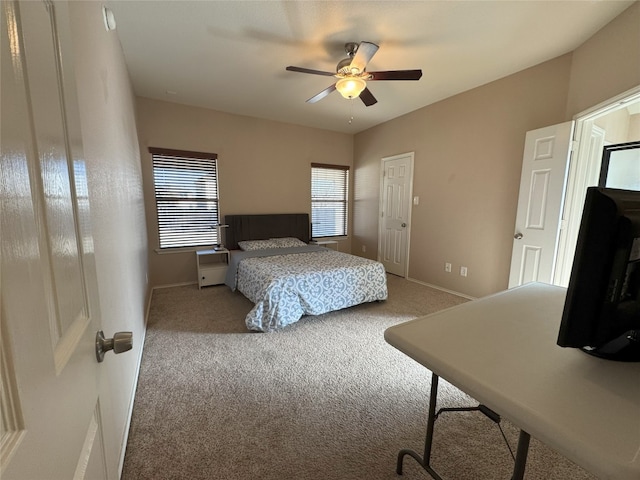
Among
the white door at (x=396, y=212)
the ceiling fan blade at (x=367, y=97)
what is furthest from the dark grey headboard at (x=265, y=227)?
the ceiling fan blade at (x=367, y=97)

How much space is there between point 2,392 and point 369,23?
2719mm

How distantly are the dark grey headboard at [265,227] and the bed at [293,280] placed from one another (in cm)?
2

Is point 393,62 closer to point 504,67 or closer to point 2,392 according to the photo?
point 504,67

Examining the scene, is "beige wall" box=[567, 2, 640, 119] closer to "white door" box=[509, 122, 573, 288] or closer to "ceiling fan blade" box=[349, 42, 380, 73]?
"white door" box=[509, 122, 573, 288]

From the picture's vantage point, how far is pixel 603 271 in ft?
2.22

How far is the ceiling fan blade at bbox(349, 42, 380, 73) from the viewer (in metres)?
2.09

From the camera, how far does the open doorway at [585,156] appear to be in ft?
7.87

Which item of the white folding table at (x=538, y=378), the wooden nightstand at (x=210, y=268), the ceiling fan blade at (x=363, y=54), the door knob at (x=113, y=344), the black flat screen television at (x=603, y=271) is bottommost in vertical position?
the wooden nightstand at (x=210, y=268)

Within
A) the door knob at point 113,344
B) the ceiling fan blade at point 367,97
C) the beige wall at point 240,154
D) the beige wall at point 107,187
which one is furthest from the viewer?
the beige wall at point 240,154

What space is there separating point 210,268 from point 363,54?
3.19m

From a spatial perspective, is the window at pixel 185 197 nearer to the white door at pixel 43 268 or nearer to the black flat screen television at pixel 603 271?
the white door at pixel 43 268

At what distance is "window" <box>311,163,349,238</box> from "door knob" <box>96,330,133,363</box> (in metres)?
4.56

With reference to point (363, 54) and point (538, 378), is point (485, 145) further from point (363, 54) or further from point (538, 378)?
point (538, 378)

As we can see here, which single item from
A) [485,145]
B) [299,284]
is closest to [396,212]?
[485,145]
